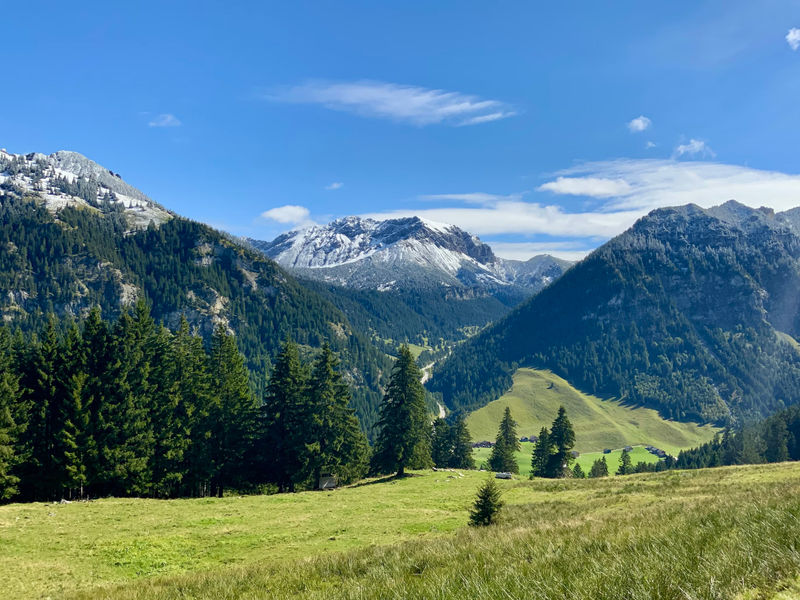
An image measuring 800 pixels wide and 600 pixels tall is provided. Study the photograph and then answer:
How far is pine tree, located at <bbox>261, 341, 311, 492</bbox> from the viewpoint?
171ft

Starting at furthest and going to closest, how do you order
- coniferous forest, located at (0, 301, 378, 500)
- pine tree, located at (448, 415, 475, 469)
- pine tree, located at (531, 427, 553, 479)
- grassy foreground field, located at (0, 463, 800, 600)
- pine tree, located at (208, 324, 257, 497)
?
pine tree, located at (531, 427, 553, 479), pine tree, located at (448, 415, 475, 469), pine tree, located at (208, 324, 257, 497), coniferous forest, located at (0, 301, 378, 500), grassy foreground field, located at (0, 463, 800, 600)

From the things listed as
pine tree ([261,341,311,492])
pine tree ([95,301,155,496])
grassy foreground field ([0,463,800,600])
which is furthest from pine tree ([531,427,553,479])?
pine tree ([95,301,155,496])

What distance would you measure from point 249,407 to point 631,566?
180 feet

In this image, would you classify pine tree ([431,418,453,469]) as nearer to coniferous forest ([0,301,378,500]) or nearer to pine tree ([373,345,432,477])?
coniferous forest ([0,301,378,500])

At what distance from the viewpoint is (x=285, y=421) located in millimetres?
53906

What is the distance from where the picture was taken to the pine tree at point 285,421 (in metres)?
52.2

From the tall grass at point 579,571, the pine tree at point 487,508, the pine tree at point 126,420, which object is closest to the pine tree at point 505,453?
the pine tree at point 126,420

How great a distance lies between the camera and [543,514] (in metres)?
26.9

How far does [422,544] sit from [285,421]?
39.3 meters

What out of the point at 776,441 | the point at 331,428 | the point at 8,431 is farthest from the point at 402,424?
the point at 776,441

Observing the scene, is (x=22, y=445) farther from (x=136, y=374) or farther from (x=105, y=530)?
(x=105, y=530)

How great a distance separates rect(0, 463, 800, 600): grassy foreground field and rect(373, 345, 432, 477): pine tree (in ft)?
11.3

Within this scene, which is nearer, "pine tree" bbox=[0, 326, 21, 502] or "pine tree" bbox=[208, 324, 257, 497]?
"pine tree" bbox=[0, 326, 21, 502]

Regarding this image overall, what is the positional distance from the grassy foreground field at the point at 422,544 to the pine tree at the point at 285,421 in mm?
9716
